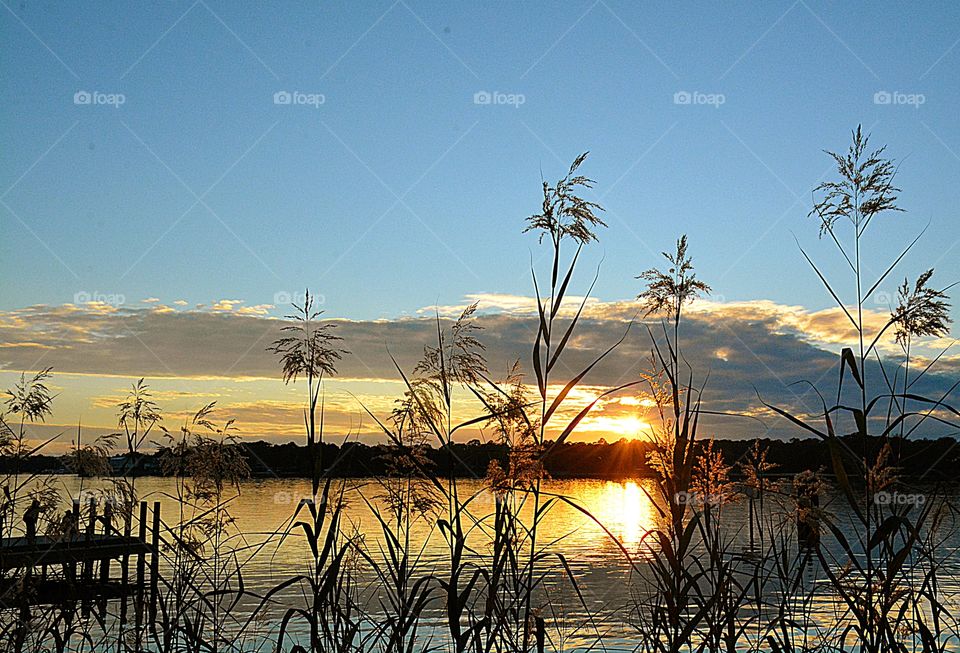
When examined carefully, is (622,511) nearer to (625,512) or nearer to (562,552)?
(625,512)

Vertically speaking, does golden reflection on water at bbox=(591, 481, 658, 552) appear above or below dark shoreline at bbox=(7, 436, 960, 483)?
below

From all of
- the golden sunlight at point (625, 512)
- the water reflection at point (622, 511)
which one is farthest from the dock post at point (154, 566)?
the water reflection at point (622, 511)

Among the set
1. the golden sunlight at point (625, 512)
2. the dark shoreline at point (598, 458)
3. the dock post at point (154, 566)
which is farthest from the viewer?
the golden sunlight at point (625, 512)

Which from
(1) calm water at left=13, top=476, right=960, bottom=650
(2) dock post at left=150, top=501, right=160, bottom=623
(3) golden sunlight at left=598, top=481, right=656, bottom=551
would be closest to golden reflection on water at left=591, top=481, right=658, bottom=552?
(3) golden sunlight at left=598, top=481, right=656, bottom=551

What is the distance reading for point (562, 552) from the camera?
671 inches

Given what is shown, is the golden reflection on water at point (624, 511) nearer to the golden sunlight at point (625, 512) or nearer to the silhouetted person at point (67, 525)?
the golden sunlight at point (625, 512)

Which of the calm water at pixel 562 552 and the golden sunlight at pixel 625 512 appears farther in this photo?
the golden sunlight at pixel 625 512

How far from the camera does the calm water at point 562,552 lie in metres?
4.32

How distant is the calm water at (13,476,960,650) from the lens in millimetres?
4324

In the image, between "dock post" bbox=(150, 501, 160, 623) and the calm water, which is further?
the calm water

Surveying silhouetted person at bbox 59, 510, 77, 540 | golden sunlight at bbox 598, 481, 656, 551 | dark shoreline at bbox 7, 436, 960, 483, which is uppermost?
dark shoreline at bbox 7, 436, 960, 483

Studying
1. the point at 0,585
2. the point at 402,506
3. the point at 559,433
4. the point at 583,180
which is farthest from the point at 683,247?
the point at 0,585

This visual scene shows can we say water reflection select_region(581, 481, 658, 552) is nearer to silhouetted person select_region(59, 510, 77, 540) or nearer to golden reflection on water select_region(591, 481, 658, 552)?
golden reflection on water select_region(591, 481, 658, 552)

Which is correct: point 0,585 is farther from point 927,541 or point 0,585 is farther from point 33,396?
point 927,541
